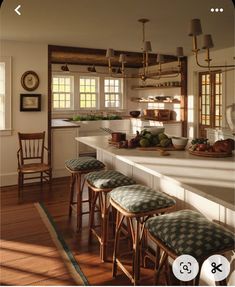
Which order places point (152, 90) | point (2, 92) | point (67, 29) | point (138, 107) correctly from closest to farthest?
point (67, 29)
point (2, 92)
point (152, 90)
point (138, 107)

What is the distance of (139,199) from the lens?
2055 mm

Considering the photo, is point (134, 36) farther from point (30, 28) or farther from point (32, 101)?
point (32, 101)

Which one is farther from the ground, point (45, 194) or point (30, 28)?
point (30, 28)

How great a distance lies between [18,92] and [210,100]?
376 centimetres

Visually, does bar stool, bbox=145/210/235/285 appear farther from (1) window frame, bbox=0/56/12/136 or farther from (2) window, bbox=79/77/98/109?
Answer: (2) window, bbox=79/77/98/109

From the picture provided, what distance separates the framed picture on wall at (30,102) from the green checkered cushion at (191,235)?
387cm

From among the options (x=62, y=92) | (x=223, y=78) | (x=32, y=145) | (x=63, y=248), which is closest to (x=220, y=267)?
(x=63, y=248)

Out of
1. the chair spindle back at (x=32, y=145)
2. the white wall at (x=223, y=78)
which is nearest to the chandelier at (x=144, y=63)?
the white wall at (x=223, y=78)

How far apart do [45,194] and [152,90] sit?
515cm

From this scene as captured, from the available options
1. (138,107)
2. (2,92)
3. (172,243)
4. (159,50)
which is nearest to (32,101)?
(2,92)

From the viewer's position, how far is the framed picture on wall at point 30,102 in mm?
5038

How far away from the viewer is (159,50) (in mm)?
6004

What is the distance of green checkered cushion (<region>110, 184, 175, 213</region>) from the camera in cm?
200

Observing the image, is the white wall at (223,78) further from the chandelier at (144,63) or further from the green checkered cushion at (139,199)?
the green checkered cushion at (139,199)
